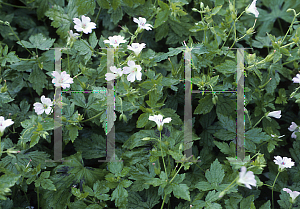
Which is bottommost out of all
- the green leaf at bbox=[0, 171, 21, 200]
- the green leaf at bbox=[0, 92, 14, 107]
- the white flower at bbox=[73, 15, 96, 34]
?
the green leaf at bbox=[0, 171, 21, 200]

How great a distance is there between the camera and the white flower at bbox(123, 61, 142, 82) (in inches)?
58.5

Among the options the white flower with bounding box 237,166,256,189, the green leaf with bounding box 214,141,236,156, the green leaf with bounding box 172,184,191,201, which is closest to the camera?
the white flower with bounding box 237,166,256,189

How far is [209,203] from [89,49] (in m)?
1.19

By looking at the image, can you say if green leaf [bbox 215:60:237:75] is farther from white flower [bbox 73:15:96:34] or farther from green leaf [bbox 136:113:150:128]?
white flower [bbox 73:15:96:34]

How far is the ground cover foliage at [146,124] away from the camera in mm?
1508

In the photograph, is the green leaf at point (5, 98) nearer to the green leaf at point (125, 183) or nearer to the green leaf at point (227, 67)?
the green leaf at point (125, 183)

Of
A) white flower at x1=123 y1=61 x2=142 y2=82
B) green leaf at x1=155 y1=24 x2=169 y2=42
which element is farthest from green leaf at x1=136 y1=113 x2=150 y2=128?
green leaf at x1=155 y1=24 x2=169 y2=42

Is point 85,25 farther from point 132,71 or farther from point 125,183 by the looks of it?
point 125,183

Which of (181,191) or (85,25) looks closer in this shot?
→ (181,191)

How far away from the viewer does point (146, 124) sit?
1648 mm

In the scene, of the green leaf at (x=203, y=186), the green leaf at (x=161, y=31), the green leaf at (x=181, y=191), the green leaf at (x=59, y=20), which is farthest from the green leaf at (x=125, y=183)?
the green leaf at (x=59, y=20)

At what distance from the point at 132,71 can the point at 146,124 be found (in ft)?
1.12

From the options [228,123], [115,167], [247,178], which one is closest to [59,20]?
[115,167]

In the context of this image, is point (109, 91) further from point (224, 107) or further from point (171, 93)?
point (224, 107)
